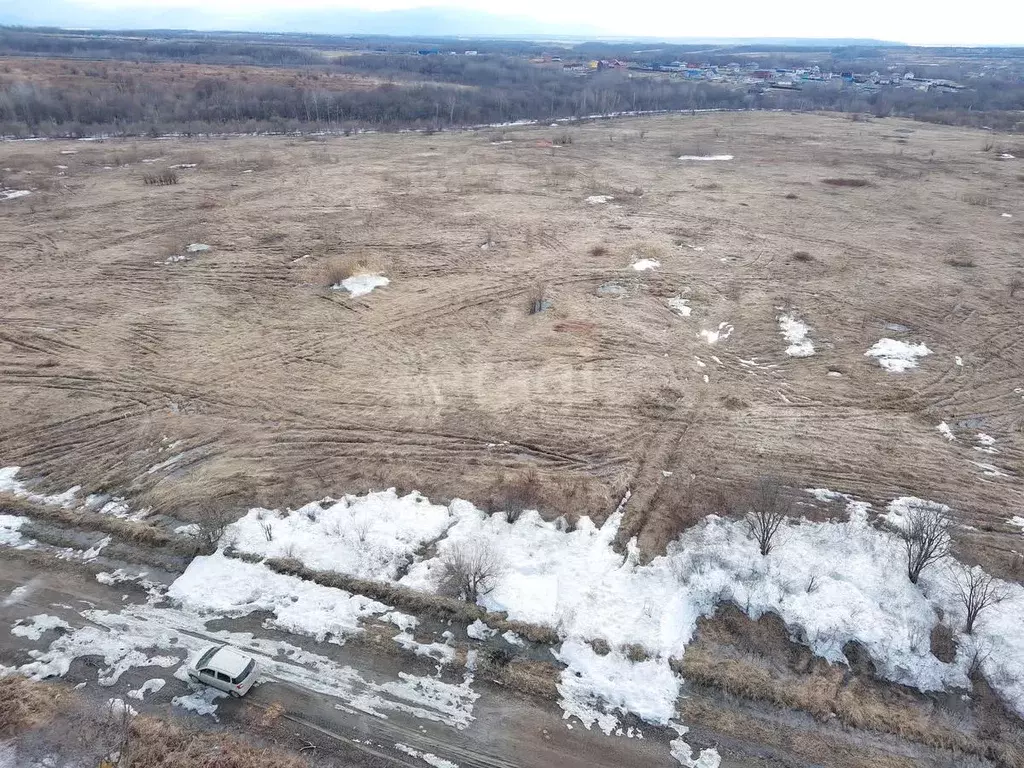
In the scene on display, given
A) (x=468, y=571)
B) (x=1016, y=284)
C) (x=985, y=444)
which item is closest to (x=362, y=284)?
(x=468, y=571)

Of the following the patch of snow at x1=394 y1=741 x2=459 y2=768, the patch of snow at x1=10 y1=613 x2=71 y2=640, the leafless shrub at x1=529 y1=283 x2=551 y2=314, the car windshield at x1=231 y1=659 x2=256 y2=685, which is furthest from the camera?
the leafless shrub at x1=529 y1=283 x2=551 y2=314

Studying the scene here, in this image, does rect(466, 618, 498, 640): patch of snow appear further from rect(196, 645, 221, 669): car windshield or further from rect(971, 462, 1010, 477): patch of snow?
rect(971, 462, 1010, 477): patch of snow

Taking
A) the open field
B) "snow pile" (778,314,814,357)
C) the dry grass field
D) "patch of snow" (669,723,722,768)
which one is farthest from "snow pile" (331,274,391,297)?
"patch of snow" (669,723,722,768)

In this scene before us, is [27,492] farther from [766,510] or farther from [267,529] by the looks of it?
[766,510]

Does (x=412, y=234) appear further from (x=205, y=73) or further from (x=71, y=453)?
(x=205, y=73)

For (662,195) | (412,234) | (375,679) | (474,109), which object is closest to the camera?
(375,679)

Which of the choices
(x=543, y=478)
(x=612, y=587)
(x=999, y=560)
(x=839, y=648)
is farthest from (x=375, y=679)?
(x=999, y=560)

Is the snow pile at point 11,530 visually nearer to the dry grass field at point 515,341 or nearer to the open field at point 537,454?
the open field at point 537,454
